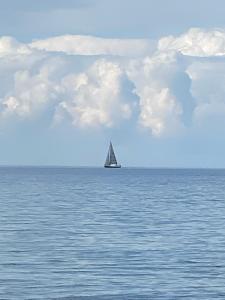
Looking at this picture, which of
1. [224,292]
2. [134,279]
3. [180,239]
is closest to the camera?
[224,292]

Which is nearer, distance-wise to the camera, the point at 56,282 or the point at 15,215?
the point at 56,282

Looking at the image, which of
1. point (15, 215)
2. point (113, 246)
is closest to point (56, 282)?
point (113, 246)

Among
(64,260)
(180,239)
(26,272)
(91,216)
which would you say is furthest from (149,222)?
(26,272)

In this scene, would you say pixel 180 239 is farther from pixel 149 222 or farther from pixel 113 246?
pixel 149 222

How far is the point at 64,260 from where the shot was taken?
196 feet

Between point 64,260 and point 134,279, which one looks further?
point 64,260

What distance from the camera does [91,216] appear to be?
103 meters

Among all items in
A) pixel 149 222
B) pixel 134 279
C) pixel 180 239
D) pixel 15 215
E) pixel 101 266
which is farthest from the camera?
pixel 15 215

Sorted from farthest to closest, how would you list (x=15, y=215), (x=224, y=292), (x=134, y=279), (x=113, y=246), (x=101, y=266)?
(x=15, y=215) → (x=113, y=246) → (x=101, y=266) → (x=134, y=279) → (x=224, y=292)

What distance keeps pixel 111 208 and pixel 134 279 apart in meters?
69.8

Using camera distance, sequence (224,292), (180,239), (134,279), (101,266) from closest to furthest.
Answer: (224,292) → (134,279) → (101,266) → (180,239)

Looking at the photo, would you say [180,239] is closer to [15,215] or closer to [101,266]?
[101,266]

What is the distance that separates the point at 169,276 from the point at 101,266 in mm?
5427

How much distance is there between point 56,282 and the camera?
50.8m
